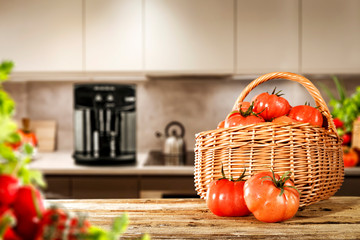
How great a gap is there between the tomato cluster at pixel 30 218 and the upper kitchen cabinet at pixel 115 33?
2268 mm

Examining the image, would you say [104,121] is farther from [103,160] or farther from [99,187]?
[99,187]

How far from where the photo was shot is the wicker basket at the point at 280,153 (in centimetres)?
89

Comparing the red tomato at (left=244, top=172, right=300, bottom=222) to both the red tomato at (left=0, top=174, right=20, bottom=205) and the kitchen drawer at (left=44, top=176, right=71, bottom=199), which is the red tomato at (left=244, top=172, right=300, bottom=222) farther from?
the kitchen drawer at (left=44, top=176, right=71, bottom=199)

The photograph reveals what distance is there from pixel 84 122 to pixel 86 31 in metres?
0.65

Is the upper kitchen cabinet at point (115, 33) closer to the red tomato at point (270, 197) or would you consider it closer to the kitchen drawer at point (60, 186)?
the kitchen drawer at point (60, 186)

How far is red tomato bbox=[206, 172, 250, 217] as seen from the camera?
0.86 meters

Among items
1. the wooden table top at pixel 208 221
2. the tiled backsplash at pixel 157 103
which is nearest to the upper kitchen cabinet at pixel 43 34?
the tiled backsplash at pixel 157 103

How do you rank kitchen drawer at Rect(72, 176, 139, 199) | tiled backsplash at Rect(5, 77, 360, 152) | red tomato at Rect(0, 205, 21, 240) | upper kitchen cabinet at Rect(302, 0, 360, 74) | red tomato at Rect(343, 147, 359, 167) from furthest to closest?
1. tiled backsplash at Rect(5, 77, 360, 152)
2. upper kitchen cabinet at Rect(302, 0, 360, 74)
3. kitchen drawer at Rect(72, 176, 139, 199)
4. red tomato at Rect(343, 147, 359, 167)
5. red tomato at Rect(0, 205, 21, 240)

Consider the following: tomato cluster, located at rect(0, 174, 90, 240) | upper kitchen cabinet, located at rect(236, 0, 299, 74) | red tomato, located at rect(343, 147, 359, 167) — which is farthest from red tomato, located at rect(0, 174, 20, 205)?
upper kitchen cabinet, located at rect(236, 0, 299, 74)

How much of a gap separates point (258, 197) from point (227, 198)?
92 mm

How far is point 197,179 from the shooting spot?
1003mm

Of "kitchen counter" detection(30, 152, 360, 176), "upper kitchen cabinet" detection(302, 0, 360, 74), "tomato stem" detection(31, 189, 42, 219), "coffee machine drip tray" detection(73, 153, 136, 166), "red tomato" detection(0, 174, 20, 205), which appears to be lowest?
"kitchen counter" detection(30, 152, 360, 176)

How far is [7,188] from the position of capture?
33 centimetres

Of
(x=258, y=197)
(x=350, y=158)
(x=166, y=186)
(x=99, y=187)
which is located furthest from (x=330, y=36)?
(x=258, y=197)
